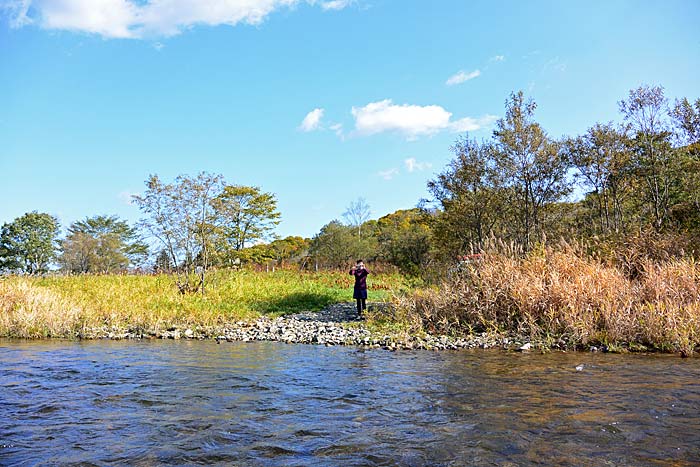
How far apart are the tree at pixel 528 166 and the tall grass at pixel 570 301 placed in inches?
270

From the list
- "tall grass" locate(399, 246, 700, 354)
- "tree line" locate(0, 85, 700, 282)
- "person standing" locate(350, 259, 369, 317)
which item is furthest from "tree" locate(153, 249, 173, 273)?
"tall grass" locate(399, 246, 700, 354)

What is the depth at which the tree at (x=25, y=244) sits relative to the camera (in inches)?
1699

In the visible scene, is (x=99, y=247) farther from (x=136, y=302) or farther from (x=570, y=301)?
(x=570, y=301)

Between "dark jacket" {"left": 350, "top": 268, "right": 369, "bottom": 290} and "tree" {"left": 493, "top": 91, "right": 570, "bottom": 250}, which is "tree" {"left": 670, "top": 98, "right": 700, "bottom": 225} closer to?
"tree" {"left": 493, "top": 91, "right": 570, "bottom": 250}

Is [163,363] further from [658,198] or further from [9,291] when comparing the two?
[658,198]

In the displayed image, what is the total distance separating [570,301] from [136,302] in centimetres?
1288

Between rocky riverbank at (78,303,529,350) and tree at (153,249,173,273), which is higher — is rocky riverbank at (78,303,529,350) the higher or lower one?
the lower one

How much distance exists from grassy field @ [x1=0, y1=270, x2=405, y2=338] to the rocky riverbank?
523mm

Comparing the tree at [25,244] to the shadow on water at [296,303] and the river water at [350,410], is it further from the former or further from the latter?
the river water at [350,410]

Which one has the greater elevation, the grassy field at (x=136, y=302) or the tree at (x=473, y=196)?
the tree at (x=473, y=196)

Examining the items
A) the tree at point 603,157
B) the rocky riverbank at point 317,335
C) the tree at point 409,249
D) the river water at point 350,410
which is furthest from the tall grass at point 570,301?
the tree at point 409,249

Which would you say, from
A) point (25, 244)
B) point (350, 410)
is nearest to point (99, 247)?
point (25, 244)

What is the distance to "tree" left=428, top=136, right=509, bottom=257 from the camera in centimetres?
2002

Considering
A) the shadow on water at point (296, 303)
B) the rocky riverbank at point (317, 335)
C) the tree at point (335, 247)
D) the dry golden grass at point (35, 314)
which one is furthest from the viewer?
the tree at point (335, 247)
